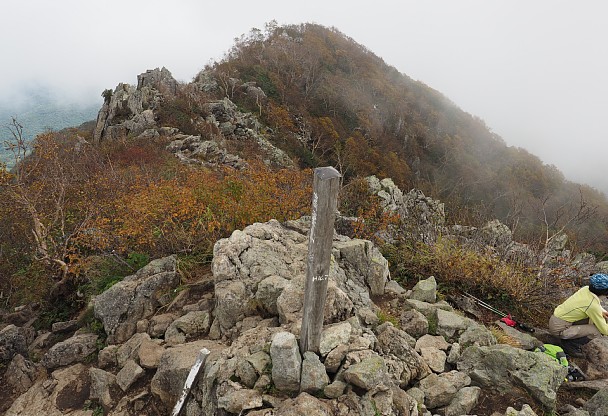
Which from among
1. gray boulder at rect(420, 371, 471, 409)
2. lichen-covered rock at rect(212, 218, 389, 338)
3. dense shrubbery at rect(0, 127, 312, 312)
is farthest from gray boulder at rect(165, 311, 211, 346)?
gray boulder at rect(420, 371, 471, 409)

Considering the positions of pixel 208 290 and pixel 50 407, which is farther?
pixel 208 290

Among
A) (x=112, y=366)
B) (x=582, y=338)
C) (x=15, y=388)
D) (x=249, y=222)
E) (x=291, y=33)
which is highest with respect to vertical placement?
(x=291, y=33)

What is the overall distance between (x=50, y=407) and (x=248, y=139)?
2168 centimetres

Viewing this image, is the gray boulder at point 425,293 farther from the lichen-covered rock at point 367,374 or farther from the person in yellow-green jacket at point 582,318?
the lichen-covered rock at point 367,374

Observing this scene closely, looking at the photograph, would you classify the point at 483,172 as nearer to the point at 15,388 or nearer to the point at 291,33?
the point at 291,33

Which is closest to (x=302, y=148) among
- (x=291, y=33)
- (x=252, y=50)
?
(x=252, y=50)

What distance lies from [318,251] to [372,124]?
44911mm

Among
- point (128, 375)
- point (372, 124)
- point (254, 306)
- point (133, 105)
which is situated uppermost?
point (372, 124)

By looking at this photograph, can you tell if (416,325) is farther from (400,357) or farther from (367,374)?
(367,374)

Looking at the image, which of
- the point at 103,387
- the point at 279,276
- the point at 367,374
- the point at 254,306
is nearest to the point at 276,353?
the point at 367,374

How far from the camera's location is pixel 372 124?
45.2 metres

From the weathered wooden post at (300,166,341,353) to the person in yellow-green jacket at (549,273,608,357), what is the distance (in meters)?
3.97

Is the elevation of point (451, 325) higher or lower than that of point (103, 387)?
higher

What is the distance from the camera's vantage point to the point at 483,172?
44938 mm
